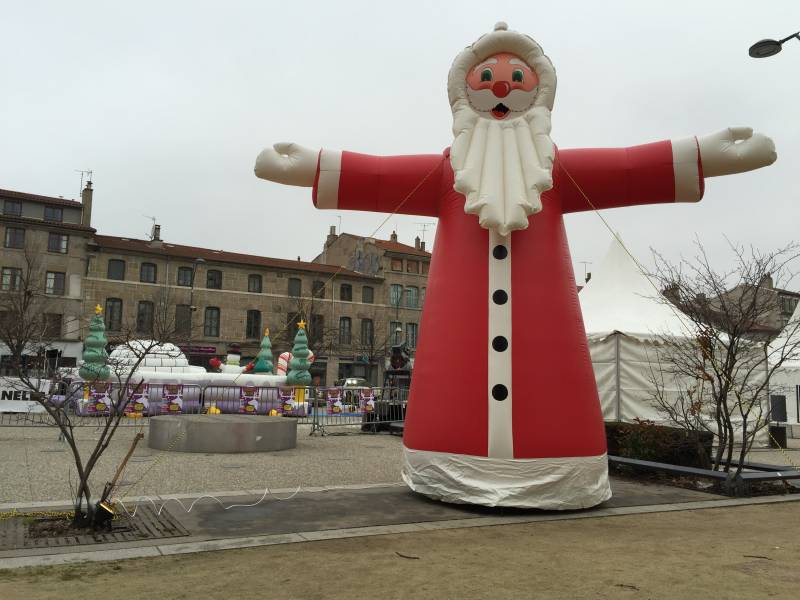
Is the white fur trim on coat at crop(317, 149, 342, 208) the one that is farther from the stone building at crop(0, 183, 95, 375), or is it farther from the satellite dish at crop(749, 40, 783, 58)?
the stone building at crop(0, 183, 95, 375)

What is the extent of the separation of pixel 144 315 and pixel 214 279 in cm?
515

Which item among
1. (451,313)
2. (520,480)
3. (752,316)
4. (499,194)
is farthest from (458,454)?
(752,316)

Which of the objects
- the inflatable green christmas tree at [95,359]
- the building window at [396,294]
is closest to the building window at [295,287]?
the building window at [396,294]

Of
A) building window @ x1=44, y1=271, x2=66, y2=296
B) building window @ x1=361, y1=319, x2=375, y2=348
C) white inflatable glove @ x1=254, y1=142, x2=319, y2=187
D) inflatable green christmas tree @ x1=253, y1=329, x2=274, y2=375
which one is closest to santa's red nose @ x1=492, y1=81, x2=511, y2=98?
white inflatable glove @ x1=254, y1=142, x2=319, y2=187

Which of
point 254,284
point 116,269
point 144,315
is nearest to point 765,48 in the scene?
point 144,315

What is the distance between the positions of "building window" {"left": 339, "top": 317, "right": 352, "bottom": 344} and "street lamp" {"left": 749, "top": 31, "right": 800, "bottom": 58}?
36.9 metres

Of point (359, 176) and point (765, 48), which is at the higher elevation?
point (765, 48)

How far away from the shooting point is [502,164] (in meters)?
7.16

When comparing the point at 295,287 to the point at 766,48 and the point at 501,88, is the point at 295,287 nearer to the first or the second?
the point at 766,48

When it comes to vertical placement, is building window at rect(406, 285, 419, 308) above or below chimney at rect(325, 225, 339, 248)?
below

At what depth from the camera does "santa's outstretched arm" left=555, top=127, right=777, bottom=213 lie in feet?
23.6

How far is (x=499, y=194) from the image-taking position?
23.0 feet

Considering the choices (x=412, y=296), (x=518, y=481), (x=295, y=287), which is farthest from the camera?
(x=412, y=296)

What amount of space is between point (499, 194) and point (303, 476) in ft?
17.0
